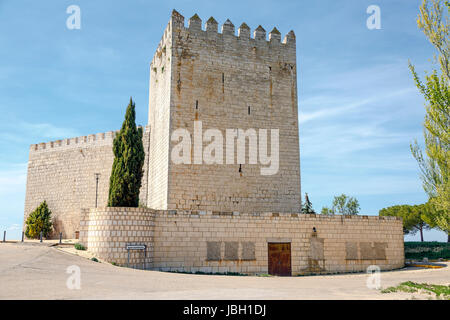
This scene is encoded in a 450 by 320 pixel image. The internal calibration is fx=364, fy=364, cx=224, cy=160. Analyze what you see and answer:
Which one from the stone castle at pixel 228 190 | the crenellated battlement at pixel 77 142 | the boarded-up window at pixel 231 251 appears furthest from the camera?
the crenellated battlement at pixel 77 142

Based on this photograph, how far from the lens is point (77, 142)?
24.7 meters

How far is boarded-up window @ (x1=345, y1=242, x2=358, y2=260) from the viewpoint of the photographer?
14719 mm

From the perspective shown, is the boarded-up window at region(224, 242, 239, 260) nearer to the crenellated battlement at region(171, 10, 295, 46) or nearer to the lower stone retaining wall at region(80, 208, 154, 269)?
the lower stone retaining wall at region(80, 208, 154, 269)

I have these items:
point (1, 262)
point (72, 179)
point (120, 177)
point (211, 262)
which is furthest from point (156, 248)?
point (72, 179)

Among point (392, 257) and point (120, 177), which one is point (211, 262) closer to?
point (120, 177)

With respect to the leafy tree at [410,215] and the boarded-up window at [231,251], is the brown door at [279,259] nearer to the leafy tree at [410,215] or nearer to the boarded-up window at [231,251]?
the boarded-up window at [231,251]

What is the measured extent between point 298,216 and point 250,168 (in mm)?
3104

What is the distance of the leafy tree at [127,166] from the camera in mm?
13828

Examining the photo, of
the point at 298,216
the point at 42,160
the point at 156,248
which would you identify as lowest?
the point at 156,248

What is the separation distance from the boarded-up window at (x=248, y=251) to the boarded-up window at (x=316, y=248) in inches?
96.9

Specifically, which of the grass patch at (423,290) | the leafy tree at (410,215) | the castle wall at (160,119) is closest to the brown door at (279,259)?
the castle wall at (160,119)

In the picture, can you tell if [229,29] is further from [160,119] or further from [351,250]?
[351,250]

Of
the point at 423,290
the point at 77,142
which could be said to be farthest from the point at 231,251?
the point at 77,142
